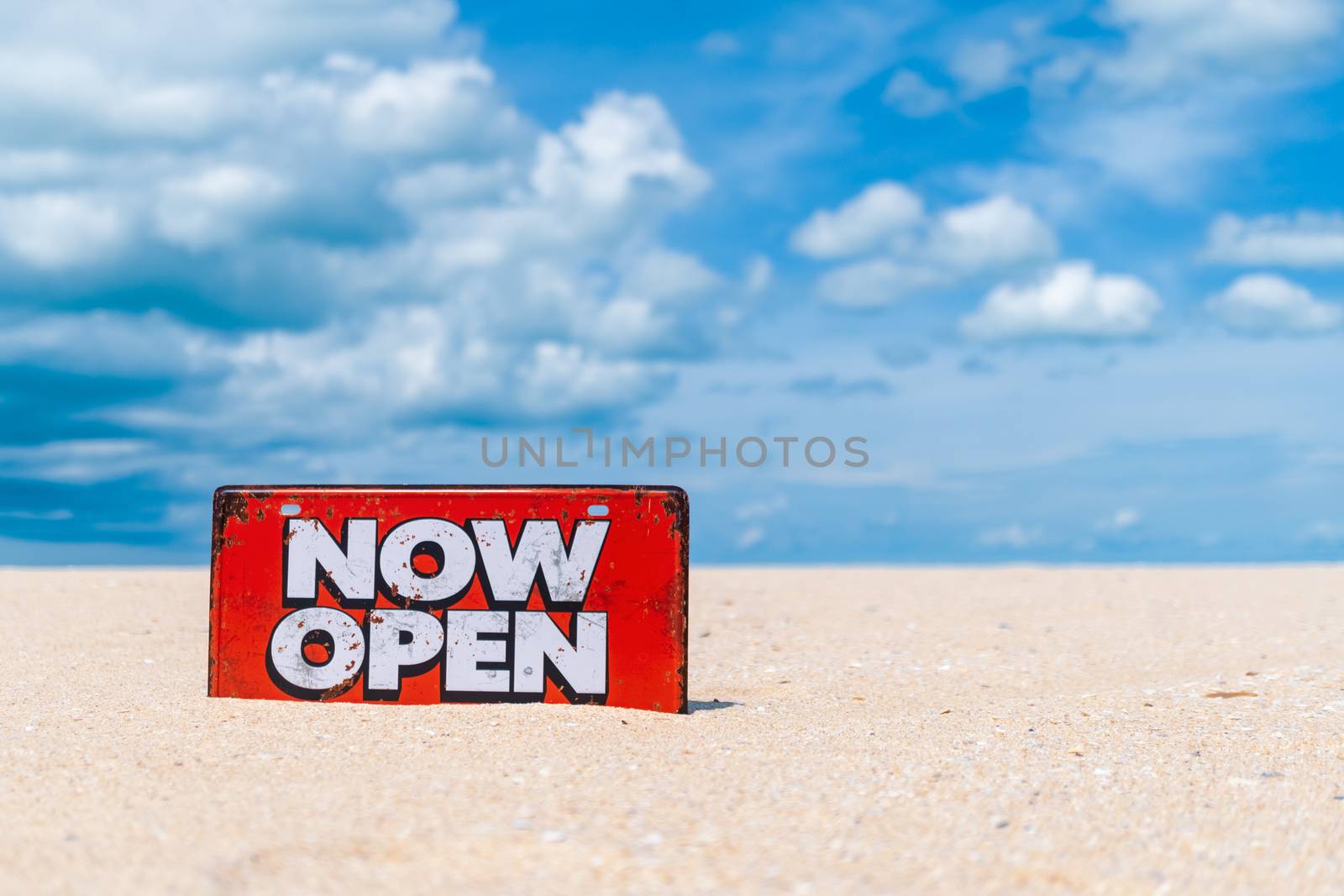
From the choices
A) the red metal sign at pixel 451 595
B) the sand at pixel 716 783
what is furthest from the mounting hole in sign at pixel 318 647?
the sand at pixel 716 783

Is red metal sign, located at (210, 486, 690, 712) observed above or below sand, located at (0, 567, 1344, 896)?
above

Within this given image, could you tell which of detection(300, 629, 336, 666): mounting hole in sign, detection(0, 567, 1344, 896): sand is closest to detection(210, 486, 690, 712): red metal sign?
detection(300, 629, 336, 666): mounting hole in sign

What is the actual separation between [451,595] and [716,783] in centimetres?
210

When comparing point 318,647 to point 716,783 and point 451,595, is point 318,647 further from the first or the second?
point 716,783

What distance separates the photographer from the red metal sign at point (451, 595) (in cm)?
536

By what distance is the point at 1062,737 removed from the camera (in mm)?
4965

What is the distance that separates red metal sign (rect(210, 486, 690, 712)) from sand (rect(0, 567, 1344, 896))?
0.76ft

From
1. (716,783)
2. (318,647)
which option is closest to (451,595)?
(318,647)

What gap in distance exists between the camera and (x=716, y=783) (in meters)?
3.93

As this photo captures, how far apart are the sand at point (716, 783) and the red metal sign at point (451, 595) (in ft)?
0.76

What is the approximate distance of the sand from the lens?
306cm

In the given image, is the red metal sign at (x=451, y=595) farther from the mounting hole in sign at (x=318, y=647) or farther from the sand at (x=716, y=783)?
the sand at (x=716, y=783)

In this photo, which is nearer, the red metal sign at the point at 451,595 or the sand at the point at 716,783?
the sand at the point at 716,783

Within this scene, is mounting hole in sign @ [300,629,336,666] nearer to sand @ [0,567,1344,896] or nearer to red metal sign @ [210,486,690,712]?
red metal sign @ [210,486,690,712]
